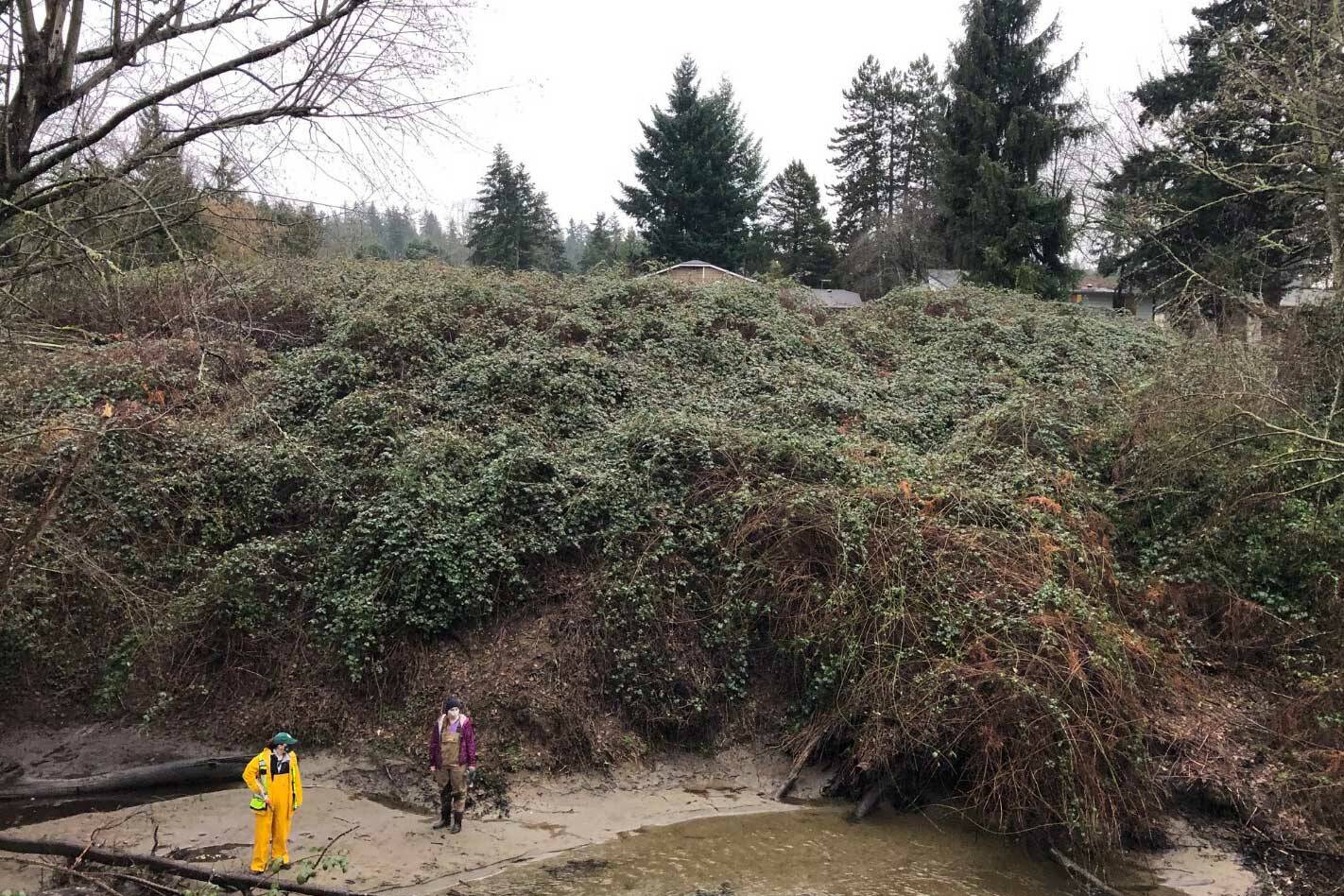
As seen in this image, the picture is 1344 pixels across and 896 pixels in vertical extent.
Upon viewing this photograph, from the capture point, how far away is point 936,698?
25.7ft

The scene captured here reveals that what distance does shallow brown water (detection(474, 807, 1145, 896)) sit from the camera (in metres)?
6.84

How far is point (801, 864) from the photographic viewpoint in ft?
23.8

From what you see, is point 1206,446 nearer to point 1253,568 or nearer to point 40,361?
point 1253,568

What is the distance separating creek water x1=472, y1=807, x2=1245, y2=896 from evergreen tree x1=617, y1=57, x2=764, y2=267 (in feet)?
95.4

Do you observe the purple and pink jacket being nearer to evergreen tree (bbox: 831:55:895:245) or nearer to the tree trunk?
the tree trunk

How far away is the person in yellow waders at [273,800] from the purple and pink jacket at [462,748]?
4.14 ft

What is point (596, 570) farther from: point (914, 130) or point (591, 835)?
point (914, 130)

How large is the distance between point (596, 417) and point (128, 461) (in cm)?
645

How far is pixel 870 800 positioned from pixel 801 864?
128 cm

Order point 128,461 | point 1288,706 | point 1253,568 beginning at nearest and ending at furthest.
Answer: point 1288,706 → point 1253,568 → point 128,461

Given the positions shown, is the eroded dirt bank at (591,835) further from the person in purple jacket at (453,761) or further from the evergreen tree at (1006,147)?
the evergreen tree at (1006,147)

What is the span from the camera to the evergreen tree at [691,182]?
113ft

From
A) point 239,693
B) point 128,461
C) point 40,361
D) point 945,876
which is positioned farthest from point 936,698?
point 128,461

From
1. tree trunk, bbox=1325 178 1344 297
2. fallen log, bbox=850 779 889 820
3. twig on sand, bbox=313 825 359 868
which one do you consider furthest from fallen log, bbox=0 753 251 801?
tree trunk, bbox=1325 178 1344 297
